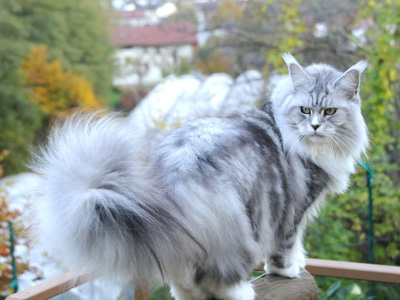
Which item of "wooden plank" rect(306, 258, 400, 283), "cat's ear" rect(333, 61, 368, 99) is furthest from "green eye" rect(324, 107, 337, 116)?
"wooden plank" rect(306, 258, 400, 283)

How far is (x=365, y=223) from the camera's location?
15.6 feet

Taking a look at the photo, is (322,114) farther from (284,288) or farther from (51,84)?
(51,84)

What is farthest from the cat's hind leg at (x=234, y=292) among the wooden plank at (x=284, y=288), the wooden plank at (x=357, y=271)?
the wooden plank at (x=357, y=271)

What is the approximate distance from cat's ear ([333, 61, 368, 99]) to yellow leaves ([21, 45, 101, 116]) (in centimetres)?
1030

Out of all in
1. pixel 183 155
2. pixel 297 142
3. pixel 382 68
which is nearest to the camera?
pixel 183 155

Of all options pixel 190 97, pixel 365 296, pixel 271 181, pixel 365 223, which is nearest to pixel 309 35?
pixel 190 97

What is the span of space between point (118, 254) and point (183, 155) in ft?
1.46

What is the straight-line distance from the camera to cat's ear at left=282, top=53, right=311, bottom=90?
7.21 ft

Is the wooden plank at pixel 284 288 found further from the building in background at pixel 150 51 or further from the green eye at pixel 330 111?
the building in background at pixel 150 51

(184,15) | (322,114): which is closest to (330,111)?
(322,114)

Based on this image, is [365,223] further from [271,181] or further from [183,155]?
[183,155]

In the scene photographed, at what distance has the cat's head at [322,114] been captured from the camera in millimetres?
2145

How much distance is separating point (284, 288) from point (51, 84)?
11375mm

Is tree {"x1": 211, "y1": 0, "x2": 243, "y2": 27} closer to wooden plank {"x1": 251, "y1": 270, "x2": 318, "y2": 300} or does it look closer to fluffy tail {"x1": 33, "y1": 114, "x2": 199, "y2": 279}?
wooden plank {"x1": 251, "y1": 270, "x2": 318, "y2": 300}
